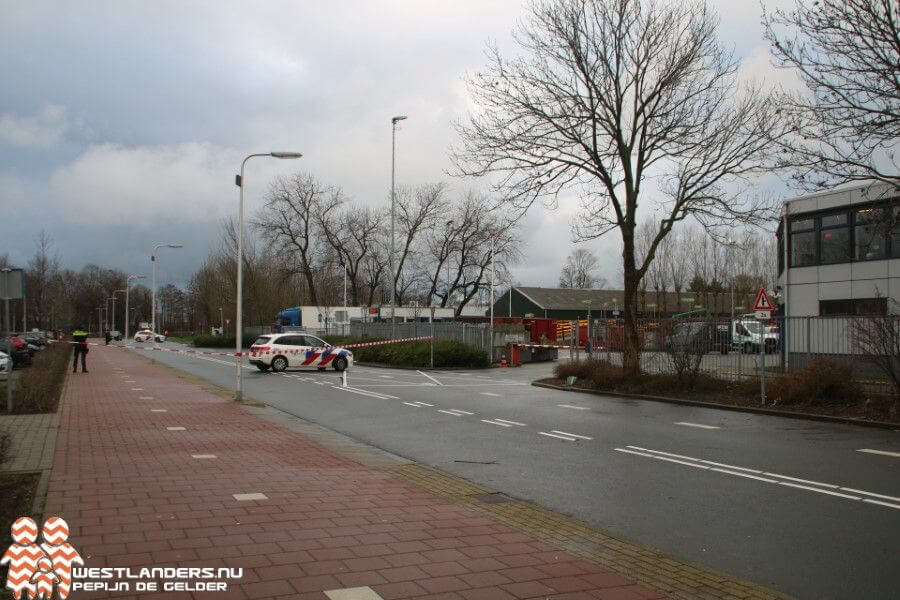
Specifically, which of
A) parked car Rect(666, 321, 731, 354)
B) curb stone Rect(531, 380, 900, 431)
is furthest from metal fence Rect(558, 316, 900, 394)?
curb stone Rect(531, 380, 900, 431)

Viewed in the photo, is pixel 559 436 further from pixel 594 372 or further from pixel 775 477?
pixel 594 372

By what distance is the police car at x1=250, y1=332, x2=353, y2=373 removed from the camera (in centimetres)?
3067

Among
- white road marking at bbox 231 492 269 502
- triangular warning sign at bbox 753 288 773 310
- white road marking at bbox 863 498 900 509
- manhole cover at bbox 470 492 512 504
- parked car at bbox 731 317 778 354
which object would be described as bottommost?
white road marking at bbox 863 498 900 509

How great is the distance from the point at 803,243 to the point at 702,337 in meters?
10.5

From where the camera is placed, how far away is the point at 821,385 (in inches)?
637

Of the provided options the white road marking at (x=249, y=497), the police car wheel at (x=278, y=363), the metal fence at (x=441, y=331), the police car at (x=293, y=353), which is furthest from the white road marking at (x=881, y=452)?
the metal fence at (x=441, y=331)

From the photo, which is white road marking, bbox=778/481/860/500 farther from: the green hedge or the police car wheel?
the green hedge

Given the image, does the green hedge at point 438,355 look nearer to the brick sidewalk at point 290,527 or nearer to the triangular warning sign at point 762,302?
the triangular warning sign at point 762,302

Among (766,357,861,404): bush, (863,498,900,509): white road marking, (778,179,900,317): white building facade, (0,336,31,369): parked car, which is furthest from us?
(0,336,31,369): parked car

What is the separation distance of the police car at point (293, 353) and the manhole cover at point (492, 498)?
23.3 metres

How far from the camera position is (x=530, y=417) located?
51.3 feet

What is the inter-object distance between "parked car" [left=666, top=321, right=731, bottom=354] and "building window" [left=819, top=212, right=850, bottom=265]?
893cm

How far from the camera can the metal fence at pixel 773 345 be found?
49.4 ft

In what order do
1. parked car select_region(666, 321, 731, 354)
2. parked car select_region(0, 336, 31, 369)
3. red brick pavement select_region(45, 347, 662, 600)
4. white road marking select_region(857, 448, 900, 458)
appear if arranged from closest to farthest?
red brick pavement select_region(45, 347, 662, 600) → white road marking select_region(857, 448, 900, 458) → parked car select_region(666, 321, 731, 354) → parked car select_region(0, 336, 31, 369)
